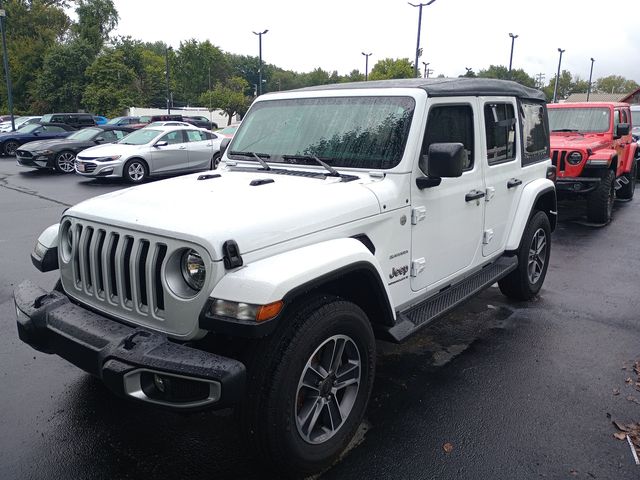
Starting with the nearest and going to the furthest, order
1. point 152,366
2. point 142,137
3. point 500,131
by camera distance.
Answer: point 152,366 → point 500,131 → point 142,137

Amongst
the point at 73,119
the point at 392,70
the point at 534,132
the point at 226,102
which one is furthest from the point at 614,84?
the point at 534,132

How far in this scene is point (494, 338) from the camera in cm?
454

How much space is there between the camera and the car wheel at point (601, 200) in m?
8.85

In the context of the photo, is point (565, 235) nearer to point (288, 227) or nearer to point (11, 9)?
point (288, 227)

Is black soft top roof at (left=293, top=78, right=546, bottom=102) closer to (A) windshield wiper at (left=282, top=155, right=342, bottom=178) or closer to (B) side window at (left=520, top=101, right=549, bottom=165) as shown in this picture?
(B) side window at (left=520, top=101, right=549, bottom=165)

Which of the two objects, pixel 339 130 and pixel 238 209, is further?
pixel 339 130

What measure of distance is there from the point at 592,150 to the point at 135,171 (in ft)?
35.8

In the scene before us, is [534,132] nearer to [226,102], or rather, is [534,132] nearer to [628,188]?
[628,188]

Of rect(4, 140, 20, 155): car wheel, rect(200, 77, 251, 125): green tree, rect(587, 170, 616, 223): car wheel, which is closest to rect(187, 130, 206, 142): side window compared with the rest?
rect(587, 170, 616, 223): car wheel

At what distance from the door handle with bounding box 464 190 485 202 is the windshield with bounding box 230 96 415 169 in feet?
2.78

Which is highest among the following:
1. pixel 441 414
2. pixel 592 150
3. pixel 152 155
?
pixel 592 150

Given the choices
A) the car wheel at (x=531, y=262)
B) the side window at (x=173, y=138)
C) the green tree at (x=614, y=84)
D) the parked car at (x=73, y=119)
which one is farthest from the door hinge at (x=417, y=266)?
the green tree at (x=614, y=84)

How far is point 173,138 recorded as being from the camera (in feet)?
49.1

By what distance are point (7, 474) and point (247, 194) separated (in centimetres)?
197
